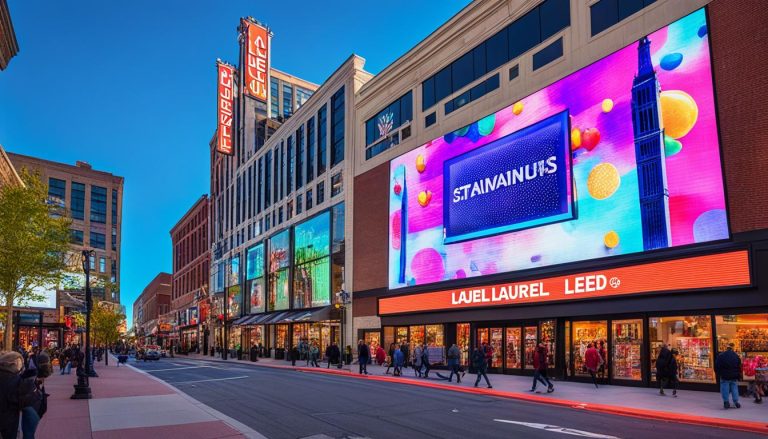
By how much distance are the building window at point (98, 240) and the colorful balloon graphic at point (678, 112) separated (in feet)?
340

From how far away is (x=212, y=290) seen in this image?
83.6 m

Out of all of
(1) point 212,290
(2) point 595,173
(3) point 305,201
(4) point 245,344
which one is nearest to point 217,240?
(1) point 212,290

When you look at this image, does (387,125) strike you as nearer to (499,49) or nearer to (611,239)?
(499,49)

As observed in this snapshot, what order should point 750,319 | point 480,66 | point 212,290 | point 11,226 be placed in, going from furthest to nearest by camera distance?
point 212,290, point 480,66, point 11,226, point 750,319

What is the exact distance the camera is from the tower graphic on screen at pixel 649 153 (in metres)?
21.6

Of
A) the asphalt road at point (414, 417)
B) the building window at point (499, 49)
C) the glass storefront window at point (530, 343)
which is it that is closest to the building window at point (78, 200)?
the building window at point (499, 49)

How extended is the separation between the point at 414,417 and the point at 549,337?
Answer: 45.4ft

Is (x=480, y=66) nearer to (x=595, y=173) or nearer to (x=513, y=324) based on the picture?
(x=595, y=173)

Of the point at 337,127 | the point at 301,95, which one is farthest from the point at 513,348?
the point at 301,95

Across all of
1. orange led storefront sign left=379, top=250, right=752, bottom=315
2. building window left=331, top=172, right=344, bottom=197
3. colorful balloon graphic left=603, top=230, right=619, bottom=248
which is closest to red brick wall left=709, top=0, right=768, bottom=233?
orange led storefront sign left=379, top=250, right=752, bottom=315

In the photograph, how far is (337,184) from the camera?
47.6 m

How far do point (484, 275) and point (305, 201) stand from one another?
1075 inches

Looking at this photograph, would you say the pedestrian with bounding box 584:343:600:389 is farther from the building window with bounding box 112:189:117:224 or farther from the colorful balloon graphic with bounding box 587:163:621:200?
the building window with bounding box 112:189:117:224

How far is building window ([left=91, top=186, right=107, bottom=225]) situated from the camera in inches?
4129
